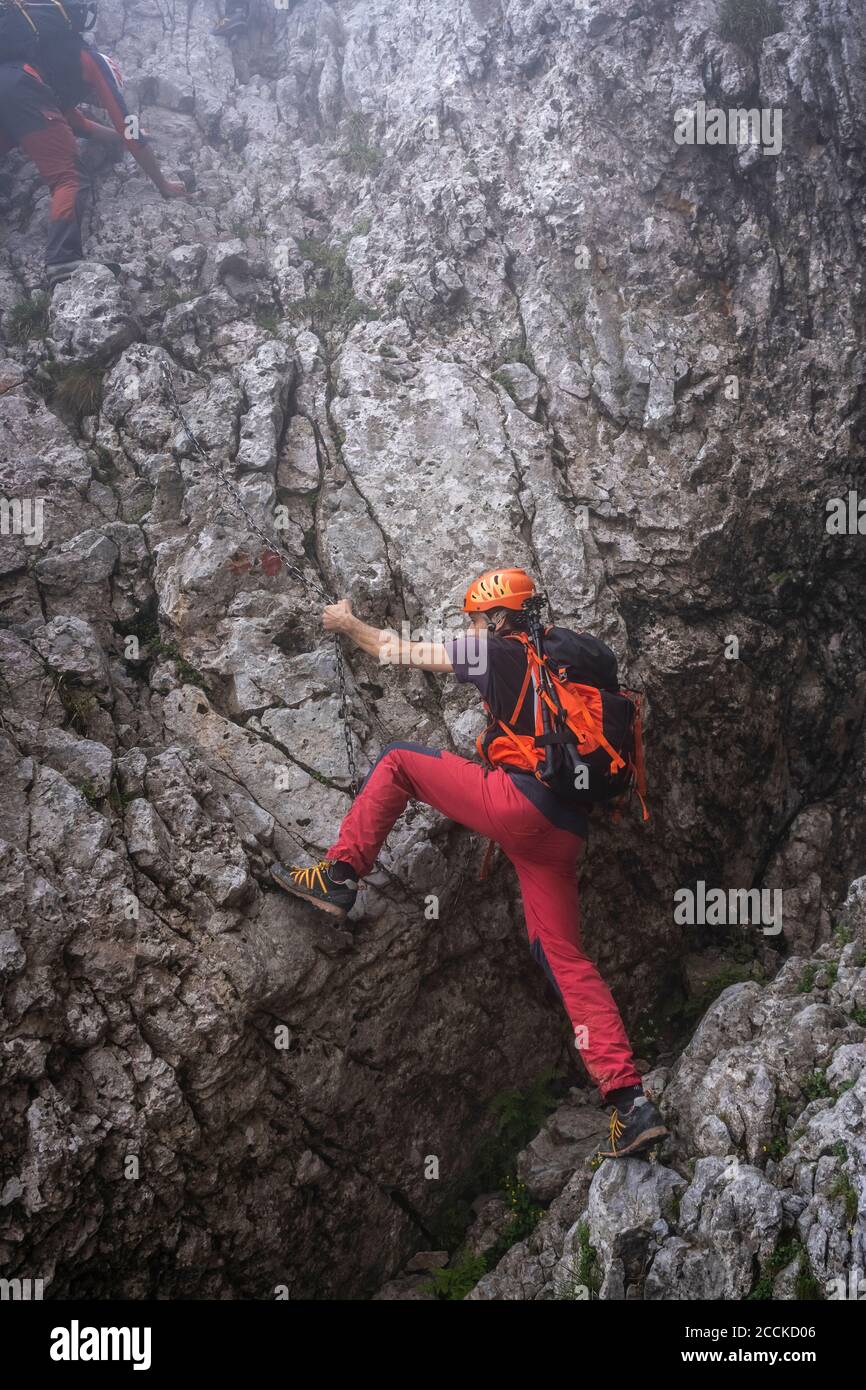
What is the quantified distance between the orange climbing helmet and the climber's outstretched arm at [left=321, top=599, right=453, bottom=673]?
461 mm

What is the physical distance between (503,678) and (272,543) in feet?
10.1

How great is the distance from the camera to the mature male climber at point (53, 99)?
1090cm

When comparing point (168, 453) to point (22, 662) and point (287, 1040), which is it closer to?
point (22, 662)

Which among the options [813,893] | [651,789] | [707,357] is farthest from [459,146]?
[813,893]

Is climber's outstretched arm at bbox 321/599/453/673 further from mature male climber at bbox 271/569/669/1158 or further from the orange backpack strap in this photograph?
the orange backpack strap

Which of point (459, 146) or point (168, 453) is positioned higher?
point (459, 146)

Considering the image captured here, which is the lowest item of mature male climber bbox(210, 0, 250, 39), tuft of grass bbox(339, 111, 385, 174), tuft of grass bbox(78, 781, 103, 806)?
tuft of grass bbox(78, 781, 103, 806)

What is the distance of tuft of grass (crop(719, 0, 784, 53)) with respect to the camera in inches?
415

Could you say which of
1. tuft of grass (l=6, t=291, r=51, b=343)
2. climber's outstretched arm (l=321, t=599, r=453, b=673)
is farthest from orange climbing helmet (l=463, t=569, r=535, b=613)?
tuft of grass (l=6, t=291, r=51, b=343)

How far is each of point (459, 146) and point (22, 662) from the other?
28.1 ft

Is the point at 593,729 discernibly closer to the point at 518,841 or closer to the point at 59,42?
the point at 518,841

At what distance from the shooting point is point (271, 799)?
792cm

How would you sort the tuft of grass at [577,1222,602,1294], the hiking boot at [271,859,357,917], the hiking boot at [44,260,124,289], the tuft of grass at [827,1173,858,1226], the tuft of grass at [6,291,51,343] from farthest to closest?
the hiking boot at [44,260,124,289], the tuft of grass at [6,291,51,343], the hiking boot at [271,859,357,917], the tuft of grass at [577,1222,602,1294], the tuft of grass at [827,1173,858,1226]

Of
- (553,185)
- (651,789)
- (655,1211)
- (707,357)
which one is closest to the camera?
(655,1211)
